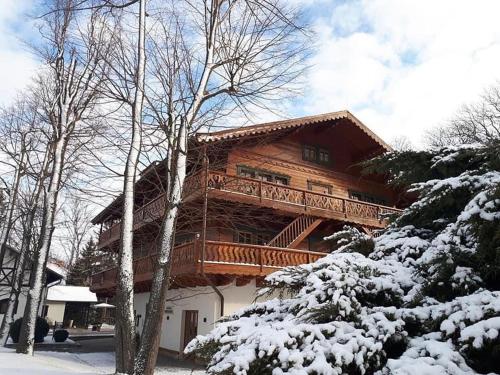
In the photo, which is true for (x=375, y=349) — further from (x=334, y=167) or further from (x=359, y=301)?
(x=334, y=167)

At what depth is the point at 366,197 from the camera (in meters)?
23.4

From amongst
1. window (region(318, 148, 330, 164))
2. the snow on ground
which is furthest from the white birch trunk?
window (region(318, 148, 330, 164))

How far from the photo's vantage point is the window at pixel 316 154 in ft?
71.2

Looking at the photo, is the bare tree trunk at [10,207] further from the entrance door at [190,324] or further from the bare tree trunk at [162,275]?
the bare tree trunk at [162,275]

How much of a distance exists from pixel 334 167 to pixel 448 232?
60.3 ft

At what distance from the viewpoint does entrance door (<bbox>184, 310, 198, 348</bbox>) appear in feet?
54.9

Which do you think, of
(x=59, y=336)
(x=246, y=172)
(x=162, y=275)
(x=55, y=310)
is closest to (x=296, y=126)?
(x=246, y=172)

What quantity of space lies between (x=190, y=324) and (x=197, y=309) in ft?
4.27

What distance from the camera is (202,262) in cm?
1350

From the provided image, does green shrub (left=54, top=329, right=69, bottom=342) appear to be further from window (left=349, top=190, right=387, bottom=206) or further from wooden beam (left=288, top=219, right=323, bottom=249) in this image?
window (left=349, top=190, right=387, bottom=206)

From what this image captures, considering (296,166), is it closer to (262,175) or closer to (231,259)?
(262,175)

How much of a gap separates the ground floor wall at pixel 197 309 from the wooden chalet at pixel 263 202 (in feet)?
1.56

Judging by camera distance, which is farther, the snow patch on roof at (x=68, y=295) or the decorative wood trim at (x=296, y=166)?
the snow patch on roof at (x=68, y=295)

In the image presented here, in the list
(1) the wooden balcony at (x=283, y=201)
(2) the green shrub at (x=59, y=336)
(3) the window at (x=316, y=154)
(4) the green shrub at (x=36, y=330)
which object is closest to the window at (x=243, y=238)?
(1) the wooden balcony at (x=283, y=201)
